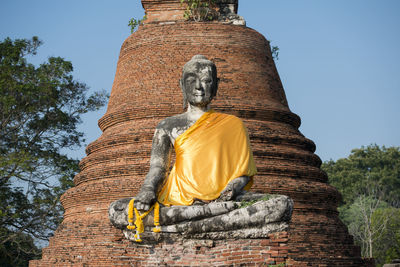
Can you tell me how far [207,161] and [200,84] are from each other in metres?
0.80

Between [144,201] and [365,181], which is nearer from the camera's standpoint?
[144,201]

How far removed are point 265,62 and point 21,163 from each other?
715cm

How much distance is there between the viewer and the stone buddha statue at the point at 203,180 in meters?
4.49

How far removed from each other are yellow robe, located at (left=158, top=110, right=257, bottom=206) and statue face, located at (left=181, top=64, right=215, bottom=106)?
172 millimetres

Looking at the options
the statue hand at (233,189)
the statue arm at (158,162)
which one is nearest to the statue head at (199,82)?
the statue arm at (158,162)

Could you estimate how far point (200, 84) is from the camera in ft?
17.1

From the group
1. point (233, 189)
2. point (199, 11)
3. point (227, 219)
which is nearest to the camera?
point (227, 219)

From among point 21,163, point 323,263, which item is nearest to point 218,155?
point 323,263

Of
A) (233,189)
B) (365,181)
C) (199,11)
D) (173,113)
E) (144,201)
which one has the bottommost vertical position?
(144,201)

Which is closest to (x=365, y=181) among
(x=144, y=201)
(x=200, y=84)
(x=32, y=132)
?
(x=32, y=132)

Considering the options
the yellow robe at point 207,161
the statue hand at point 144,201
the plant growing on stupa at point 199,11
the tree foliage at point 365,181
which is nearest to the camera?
the statue hand at point 144,201

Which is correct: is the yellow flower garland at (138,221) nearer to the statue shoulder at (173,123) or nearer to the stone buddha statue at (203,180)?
the stone buddha statue at (203,180)

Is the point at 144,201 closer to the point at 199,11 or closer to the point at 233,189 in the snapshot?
the point at 233,189

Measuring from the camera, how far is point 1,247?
15266mm
